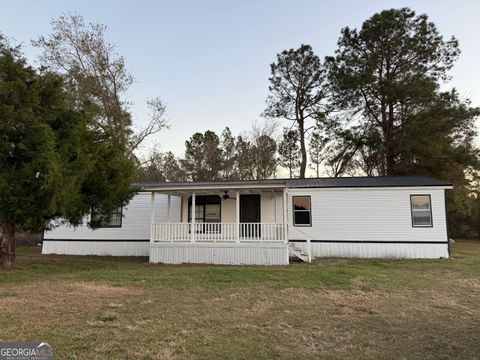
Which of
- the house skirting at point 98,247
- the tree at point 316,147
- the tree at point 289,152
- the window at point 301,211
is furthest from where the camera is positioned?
the tree at point 289,152

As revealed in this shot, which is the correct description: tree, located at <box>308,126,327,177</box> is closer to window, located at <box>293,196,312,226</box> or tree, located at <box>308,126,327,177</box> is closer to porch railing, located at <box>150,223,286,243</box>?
window, located at <box>293,196,312,226</box>

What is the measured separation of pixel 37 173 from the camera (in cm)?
904

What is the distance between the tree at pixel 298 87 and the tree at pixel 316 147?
75cm

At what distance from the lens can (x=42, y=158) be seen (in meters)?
8.81

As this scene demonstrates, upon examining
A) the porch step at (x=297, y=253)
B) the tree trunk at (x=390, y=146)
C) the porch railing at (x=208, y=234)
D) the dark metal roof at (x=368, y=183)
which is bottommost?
the porch step at (x=297, y=253)

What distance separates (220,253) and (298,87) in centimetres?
1709

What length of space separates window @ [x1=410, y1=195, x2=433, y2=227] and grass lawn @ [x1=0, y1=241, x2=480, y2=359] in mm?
4043

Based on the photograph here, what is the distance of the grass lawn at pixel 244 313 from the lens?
14.5 ft

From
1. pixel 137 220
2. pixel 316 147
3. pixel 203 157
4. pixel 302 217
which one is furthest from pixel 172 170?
pixel 302 217

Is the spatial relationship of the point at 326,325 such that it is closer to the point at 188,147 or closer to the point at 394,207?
Result: the point at 394,207

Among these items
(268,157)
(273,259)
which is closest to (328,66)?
(268,157)

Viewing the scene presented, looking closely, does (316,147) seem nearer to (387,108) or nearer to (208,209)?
(387,108)

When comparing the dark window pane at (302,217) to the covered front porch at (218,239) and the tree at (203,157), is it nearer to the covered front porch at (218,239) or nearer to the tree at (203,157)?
the covered front porch at (218,239)

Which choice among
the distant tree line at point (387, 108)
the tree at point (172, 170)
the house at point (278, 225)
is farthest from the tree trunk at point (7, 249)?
the tree at point (172, 170)
